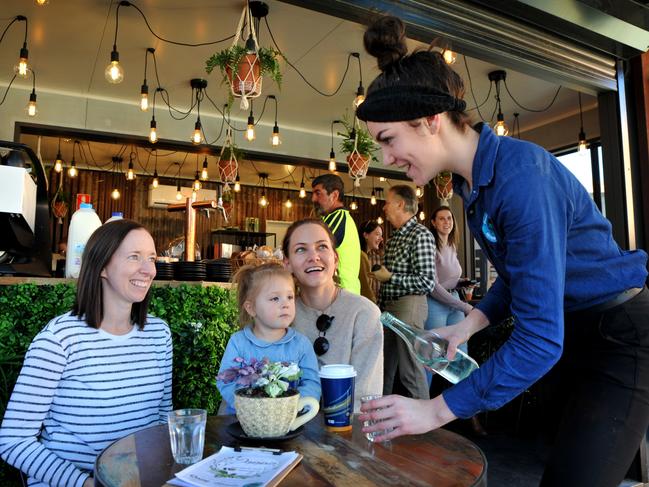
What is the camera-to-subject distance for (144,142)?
746 cm

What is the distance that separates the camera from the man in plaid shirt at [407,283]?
371 centimetres

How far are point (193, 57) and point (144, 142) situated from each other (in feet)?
6.59

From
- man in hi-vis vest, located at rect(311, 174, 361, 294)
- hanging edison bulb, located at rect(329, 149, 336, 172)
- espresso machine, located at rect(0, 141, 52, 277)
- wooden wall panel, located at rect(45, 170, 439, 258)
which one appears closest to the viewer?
espresso machine, located at rect(0, 141, 52, 277)

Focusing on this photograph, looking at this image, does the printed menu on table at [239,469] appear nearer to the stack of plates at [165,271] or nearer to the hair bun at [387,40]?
the hair bun at [387,40]

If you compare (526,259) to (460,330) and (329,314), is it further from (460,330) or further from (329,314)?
(329,314)

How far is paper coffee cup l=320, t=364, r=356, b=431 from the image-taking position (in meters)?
1.32

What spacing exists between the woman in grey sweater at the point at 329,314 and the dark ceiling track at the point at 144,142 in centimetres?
591

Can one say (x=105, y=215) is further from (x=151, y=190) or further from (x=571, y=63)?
(x=571, y=63)

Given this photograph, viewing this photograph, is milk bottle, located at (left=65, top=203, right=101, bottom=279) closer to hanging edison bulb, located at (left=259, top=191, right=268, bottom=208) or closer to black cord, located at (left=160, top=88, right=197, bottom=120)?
black cord, located at (left=160, top=88, right=197, bottom=120)

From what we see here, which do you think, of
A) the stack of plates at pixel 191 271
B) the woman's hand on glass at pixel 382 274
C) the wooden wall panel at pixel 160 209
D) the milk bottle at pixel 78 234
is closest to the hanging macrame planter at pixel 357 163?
the woman's hand on glass at pixel 382 274

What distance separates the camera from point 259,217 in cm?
1215

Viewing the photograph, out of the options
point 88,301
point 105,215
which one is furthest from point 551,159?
point 105,215

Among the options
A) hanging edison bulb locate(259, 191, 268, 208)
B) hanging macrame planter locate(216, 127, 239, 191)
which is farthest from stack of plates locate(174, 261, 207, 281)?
hanging edison bulb locate(259, 191, 268, 208)

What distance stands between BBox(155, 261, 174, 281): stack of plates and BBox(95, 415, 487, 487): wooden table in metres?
1.36
